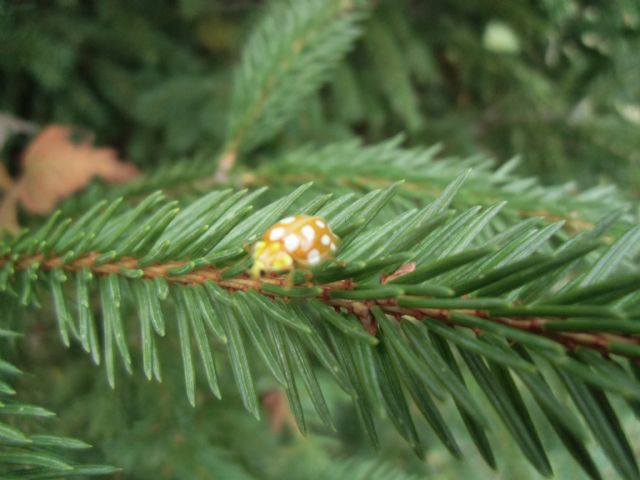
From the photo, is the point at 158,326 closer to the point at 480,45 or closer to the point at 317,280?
the point at 317,280

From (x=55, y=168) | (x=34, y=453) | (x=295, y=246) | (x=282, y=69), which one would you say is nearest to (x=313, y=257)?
(x=295, y=246)

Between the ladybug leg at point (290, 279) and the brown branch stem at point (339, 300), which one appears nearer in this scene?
the brown branch stem at point (339, 300)

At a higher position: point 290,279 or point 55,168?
point 55,168

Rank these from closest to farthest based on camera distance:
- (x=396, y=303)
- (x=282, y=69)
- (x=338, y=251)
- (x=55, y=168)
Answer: (x=396, y=303), (x=338, y=251), (x=282, y=69), (x=55, y=168)

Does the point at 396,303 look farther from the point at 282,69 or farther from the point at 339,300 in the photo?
the point at 282,69

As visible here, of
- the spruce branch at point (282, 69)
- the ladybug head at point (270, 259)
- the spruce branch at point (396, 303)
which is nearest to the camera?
the spruce branch at point (396, 303)

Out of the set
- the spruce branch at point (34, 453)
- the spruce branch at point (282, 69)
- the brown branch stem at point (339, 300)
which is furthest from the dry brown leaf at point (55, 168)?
the spruce branch at point (34, 453)

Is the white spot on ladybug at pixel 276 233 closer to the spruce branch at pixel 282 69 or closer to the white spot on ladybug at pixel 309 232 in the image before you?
the white spot on ladybug at pixel 309 232
